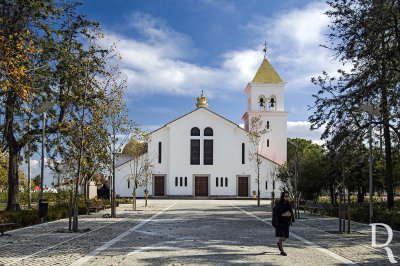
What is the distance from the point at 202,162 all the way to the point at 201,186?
2.98m

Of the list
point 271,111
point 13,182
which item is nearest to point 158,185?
point 271,111

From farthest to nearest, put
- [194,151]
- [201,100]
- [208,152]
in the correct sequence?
1. [201,100]
2. [208,152]
3. [194,151]

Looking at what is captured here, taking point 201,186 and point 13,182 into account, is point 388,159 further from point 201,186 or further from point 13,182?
point 201,186

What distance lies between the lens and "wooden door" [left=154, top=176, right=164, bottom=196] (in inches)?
2044

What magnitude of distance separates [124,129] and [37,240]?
370 inches

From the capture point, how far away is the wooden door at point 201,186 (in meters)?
52.1

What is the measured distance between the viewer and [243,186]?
→ 5225cm

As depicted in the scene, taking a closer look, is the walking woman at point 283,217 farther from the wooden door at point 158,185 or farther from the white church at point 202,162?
the wooden door at point 158,185

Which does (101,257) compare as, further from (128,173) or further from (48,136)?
(128,173)

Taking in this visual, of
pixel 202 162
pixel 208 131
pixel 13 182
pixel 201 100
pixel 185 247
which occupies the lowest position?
pixel 185 247

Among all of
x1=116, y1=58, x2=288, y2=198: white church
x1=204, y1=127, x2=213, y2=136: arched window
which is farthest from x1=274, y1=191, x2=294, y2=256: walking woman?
x1=204, y1=127, x2=213, y2=136: arched window

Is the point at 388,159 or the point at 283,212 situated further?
the point at 388,159

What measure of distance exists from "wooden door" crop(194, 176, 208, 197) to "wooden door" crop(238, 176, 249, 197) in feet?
13.6

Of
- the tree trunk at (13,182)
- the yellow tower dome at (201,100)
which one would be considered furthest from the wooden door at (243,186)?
the tree trunk at (13,182)
